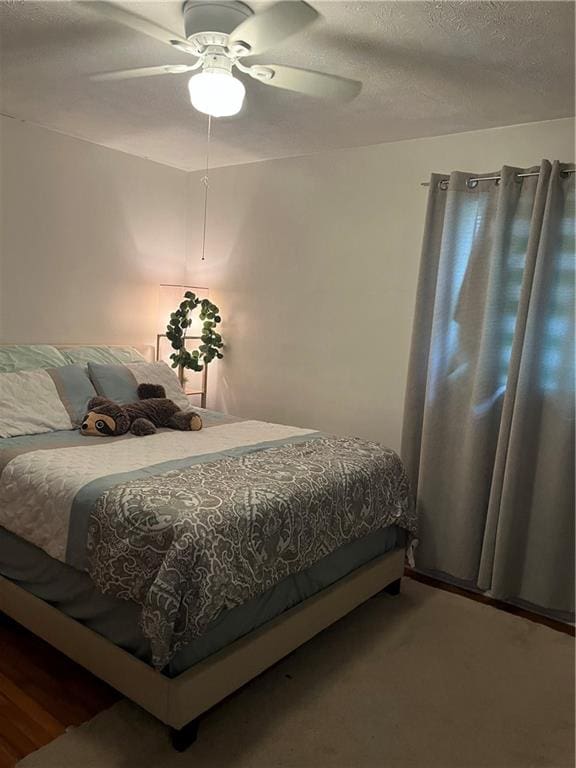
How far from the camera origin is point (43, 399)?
2996 mm

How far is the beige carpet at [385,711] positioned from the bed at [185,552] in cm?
14

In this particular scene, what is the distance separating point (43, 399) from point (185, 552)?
1616 mm

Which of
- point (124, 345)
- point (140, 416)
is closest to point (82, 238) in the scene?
point (124, 345)

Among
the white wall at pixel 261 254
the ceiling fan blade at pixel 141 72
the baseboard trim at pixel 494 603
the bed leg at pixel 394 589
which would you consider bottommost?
the baseboard trim at pixel 494 603

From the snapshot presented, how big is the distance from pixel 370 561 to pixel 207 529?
1.13 meters

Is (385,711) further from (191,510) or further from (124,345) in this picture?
(124,345)

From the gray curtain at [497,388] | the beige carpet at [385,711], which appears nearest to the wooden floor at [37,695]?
the beige carpet at [385,711]

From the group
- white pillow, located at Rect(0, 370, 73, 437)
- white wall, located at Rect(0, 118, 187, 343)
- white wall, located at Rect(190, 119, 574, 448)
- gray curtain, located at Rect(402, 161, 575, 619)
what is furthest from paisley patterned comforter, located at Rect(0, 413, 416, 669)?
white wall, located at Rect(0, 118, 187, 343)

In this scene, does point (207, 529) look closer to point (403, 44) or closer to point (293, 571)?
point (293, 571)

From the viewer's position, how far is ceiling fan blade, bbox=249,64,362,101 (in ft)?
7.85

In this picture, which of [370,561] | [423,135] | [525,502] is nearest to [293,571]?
[370,561]

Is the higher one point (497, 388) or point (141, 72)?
point (141, 72)

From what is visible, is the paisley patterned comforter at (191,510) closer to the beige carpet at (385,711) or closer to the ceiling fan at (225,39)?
the beige carpet at (385,711)

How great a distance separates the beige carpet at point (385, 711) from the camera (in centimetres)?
187
